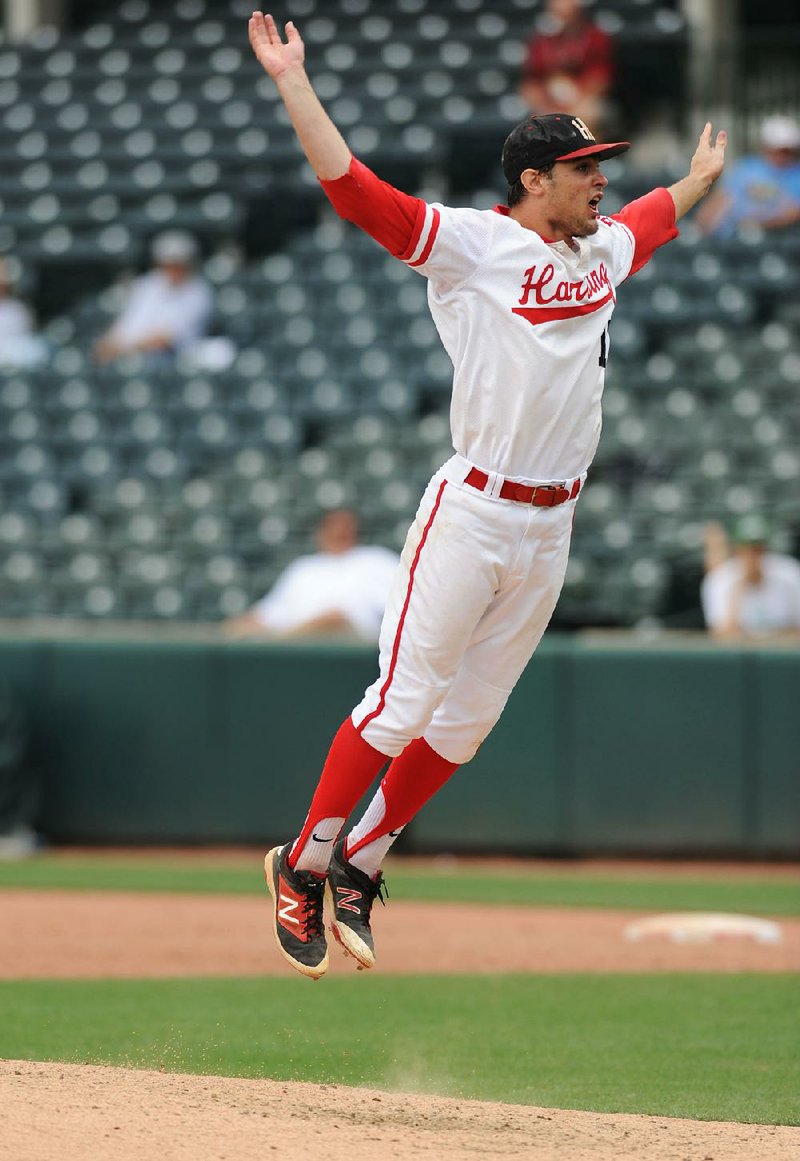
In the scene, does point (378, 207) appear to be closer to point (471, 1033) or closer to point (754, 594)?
point (471, 1033)

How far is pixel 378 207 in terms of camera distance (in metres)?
3.78

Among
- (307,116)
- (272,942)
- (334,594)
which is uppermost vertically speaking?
(307,116)

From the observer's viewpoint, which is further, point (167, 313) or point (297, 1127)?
point (167, 313)

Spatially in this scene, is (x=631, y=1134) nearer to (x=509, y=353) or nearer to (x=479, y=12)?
(x=509, y=353)

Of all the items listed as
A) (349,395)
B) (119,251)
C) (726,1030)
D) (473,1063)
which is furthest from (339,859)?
(119,251)

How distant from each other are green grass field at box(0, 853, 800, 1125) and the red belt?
149 centimetres

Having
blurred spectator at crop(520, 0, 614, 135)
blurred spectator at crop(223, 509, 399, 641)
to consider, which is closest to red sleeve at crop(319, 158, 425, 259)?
blurred spectator at crop(223, 509, 399, 641)

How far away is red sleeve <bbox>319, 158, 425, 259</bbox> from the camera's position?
376cm

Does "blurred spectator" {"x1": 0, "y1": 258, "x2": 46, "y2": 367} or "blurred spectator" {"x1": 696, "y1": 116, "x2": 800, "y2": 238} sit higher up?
"blurred spectator" {"x1": 696, "y1": 116, "x2": 800, "y2": 238}

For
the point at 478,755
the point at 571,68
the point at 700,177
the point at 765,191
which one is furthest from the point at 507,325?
the point at 571,68

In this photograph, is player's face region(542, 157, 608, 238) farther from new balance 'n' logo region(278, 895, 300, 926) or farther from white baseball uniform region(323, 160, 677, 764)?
new balance 'n' logo region(278, 895, 300, 926)

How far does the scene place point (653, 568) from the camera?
32.5ft

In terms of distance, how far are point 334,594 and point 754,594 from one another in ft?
7.04

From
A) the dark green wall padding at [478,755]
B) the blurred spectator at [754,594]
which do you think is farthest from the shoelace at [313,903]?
the blurred spectator at [754,594]
